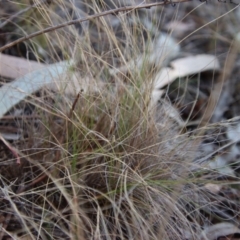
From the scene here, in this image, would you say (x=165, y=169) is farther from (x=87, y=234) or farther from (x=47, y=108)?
(x=47, y=108)

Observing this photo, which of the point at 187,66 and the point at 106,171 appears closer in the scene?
the point at 106,171

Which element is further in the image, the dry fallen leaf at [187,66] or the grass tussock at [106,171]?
the dry fallen leaf at [187,66]

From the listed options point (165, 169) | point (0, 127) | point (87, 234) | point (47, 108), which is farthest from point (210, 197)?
point (0, 127)

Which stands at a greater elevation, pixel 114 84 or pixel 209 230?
pixel 114 84

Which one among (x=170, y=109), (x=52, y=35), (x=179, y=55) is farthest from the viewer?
(x=179, y=55)

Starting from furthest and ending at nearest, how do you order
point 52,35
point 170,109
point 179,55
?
point 179,55, point 52,35, point 170,109

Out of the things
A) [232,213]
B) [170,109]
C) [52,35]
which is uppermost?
[52,35]

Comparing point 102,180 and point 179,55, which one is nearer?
point 102,180

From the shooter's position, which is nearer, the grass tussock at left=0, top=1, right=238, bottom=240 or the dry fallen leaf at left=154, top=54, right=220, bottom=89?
the grass tussock at left=0, top=1, right=238, bottom=240
